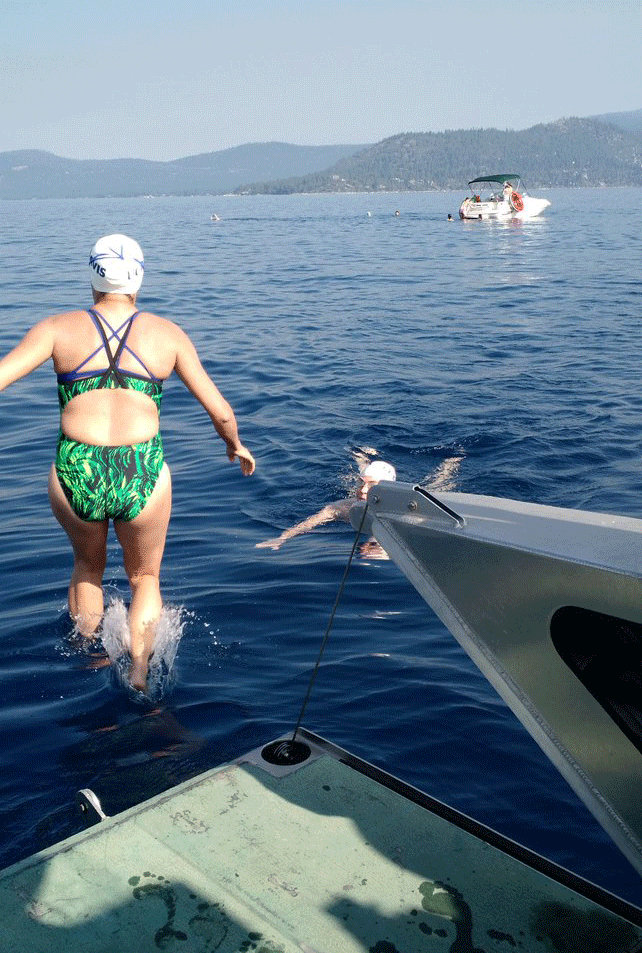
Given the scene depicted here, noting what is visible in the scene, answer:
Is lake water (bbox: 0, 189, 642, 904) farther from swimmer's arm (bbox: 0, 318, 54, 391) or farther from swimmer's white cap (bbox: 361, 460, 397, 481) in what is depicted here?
swimmer's arm (bbox: 0, 318, 54, 391)

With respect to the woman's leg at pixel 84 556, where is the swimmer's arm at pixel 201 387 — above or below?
above

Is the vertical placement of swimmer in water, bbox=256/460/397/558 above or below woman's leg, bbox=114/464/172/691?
below

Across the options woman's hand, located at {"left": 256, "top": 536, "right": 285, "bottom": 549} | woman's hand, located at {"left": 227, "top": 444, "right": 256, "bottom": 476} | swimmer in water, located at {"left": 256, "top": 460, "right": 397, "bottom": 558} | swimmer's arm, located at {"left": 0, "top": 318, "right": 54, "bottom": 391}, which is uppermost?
swimmer's arm, located at {"left": 0, "top": 318, "right": 54, "bottom": 391}

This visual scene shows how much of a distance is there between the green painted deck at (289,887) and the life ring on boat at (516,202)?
5793 cm

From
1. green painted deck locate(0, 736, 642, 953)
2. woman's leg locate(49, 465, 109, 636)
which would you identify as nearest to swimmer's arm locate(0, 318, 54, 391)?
woman's leg locate(49, 465, 109, 636)

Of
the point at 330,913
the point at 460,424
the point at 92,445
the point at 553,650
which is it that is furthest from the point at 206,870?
the point at 460,424

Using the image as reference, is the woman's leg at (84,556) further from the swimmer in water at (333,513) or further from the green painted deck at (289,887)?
the swimmer in water at (333,513)

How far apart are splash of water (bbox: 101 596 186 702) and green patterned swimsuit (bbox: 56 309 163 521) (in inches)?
30.7

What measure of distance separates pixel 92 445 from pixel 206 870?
2.15 m

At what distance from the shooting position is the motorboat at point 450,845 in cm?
263

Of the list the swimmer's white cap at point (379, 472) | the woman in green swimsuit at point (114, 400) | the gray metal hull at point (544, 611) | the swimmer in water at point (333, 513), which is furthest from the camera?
the swimmer's white cap at point (379, 472)

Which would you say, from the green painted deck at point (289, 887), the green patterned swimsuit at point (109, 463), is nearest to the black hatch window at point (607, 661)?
the green painted deck at point (289, 887)

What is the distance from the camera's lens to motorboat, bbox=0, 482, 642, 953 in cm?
263

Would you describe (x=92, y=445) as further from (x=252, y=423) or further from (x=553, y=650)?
(x=252, y=423)
